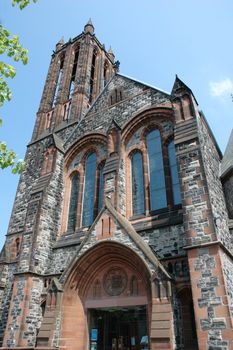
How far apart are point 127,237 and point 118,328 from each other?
13.2ft

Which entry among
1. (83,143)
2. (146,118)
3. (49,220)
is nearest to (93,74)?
(83,143)

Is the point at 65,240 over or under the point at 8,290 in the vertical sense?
over

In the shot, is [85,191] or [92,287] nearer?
[92,287]

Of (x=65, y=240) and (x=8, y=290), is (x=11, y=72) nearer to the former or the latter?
(x=65, y=240)

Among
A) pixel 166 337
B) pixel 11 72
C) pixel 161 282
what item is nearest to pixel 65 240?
pixel 161 282

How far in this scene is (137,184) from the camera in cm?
1310

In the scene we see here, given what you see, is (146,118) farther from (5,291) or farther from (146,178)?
(5,291)

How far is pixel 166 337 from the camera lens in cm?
769

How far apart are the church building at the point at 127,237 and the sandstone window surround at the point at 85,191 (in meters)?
0.07

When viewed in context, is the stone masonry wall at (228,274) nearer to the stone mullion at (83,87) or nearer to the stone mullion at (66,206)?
the stone mullion at (66,206)

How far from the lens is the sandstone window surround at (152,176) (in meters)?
11.8

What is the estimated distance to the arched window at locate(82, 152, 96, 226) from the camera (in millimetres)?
13906

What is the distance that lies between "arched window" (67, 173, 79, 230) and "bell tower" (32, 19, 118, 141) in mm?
5504

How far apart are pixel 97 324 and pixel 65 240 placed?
392 centimetres
